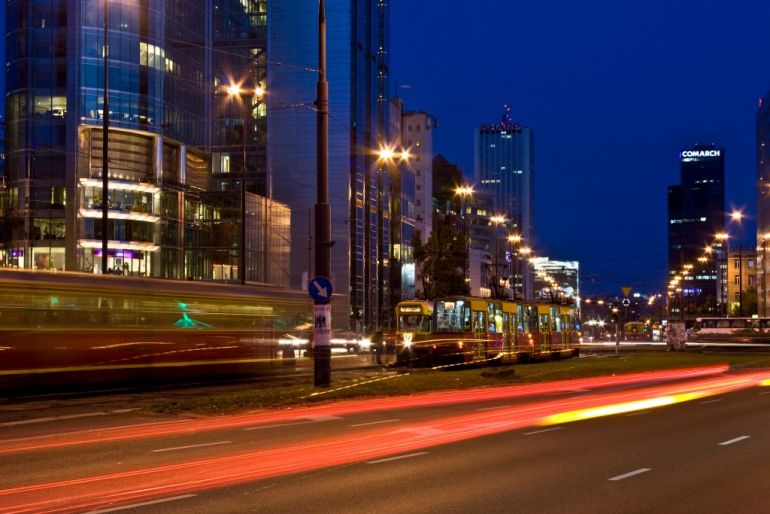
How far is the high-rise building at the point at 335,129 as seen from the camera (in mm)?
82312

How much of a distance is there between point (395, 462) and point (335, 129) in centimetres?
7107

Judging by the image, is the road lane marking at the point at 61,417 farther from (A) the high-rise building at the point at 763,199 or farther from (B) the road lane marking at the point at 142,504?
(A) the high-rise building at the point at 763,199

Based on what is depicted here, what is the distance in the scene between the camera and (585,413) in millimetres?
19297

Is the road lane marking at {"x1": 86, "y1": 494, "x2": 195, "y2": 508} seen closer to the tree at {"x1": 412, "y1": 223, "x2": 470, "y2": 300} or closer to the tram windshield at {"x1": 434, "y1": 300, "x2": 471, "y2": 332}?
the tram windshield at {"x1": 434, "y1": 300, "x2": 471, "y2": 332}

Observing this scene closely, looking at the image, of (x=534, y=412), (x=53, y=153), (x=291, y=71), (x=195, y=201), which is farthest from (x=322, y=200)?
(x=291, y=71)

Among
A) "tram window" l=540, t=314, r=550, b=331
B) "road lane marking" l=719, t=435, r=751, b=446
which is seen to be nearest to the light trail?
"road lane marking" l=719, t=435, r=751, b=446

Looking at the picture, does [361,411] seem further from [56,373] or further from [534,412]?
[56,373]

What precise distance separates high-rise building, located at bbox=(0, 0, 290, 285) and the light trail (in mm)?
38434

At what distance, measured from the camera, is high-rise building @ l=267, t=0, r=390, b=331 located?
82.3 m

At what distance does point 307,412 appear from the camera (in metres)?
18.9

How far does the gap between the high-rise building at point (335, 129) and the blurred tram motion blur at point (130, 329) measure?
1970 inches

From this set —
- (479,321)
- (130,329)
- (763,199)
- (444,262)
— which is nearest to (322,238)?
(130,329)

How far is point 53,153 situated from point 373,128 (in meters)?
32.7

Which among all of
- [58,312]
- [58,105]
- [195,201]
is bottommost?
[58,312]
